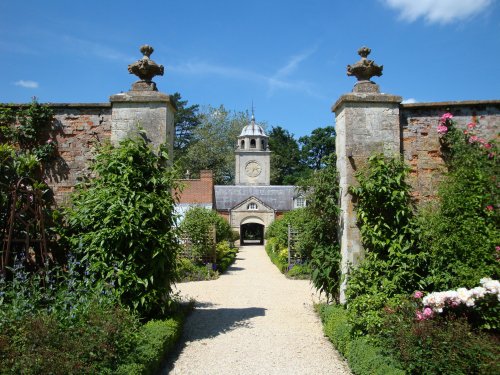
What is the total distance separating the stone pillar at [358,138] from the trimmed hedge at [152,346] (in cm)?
266

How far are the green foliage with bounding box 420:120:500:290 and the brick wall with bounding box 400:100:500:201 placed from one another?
537 mm

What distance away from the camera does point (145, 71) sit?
6891 millimetres

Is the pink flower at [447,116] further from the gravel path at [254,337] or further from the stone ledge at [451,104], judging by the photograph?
the gravel path at [254,337]

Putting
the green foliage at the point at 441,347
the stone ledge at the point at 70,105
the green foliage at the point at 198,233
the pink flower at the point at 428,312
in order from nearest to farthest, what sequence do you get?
1. the green foliage at the point at 441,347
2. the pink flower at the point at 428,312
3. the stone ledge at the point at 70,105
4. the green foliage at the point at 198,233

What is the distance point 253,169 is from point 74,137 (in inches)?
1452

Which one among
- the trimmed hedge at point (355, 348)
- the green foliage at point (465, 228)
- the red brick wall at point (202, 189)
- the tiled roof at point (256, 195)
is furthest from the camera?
the tiled roof at point (256, 195)

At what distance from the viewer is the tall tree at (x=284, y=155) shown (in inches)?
2234

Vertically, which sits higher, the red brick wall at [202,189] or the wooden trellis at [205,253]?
the red brick wall at [202,189]

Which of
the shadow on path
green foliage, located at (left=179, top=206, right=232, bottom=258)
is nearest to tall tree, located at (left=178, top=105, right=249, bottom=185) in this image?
green foliage, located at (left=179, top=206, right=232, bottom=258)

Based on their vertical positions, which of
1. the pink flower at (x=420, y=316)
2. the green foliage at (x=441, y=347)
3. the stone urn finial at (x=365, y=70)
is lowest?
the green foliage at (x=441, y=347)

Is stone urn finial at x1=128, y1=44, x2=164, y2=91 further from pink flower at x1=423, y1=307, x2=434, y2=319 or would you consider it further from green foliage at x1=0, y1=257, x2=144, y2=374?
pink flower at x1=423, y1=307, x2=434, y2=319

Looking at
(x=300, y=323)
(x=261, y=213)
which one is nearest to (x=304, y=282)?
(x=300, y=323)

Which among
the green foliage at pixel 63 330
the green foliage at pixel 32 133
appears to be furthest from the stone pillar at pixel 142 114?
the green foliage at pixel 63 330

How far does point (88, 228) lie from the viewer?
6.13 metres
